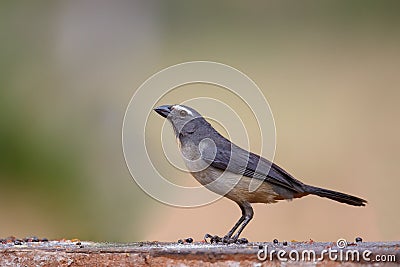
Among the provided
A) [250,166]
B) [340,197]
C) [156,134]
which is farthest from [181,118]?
[156,134]

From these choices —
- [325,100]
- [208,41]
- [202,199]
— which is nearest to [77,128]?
[208,41]

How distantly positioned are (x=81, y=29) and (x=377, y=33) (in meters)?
4.36

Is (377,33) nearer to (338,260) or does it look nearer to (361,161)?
(361,161)

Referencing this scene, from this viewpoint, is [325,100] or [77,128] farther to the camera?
[77,128]

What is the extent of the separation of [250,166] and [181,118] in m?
0.74

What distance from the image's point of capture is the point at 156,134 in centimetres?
1016

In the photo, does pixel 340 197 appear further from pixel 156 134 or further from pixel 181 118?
pixel 156 134

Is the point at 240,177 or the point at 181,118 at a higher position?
the point at 181,118

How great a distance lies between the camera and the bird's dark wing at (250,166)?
250 inches

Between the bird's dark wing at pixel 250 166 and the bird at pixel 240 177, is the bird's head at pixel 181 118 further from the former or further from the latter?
the bird's dark wing at pixel 250 166

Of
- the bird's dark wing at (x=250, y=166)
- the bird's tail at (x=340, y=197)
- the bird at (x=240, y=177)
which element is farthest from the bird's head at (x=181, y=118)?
the bird's tail at (x=340, y=197)

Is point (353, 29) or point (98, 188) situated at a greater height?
point (353, 29)

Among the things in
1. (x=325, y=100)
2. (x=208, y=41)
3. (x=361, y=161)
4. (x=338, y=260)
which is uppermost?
(x=208, y=41)

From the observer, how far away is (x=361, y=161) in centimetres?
1004
